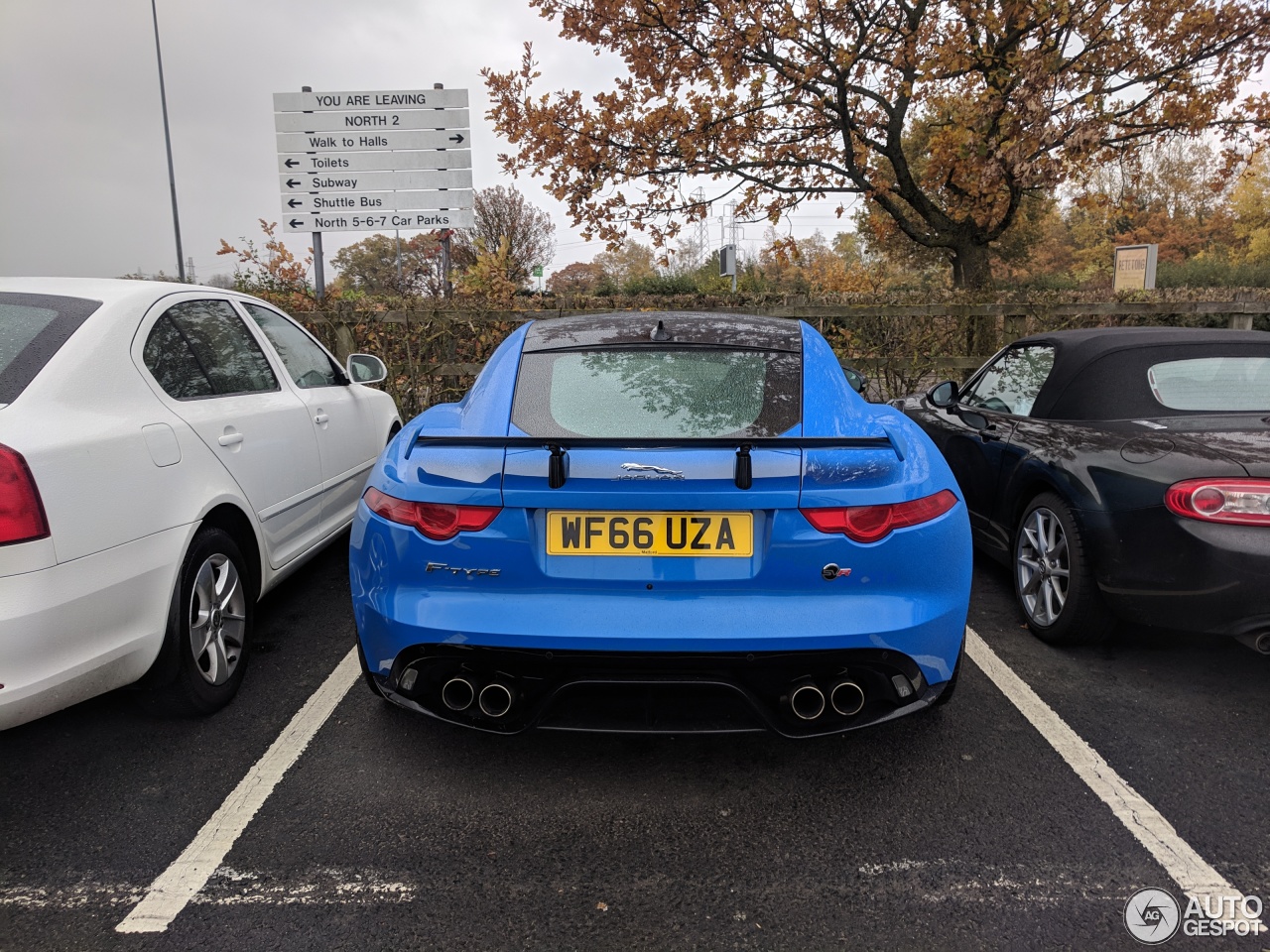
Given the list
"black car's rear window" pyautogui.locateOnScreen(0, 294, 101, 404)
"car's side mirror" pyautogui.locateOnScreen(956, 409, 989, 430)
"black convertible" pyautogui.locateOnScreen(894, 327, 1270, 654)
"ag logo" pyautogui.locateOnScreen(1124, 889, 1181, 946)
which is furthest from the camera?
"car's side mirror" pyautogui.locateOnScreen(956, 409, 989, 430)

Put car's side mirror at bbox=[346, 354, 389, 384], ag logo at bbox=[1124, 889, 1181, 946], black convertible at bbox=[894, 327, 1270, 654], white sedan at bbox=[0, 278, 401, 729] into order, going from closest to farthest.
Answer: ag logo at bbox=[1124, 889, 1181, 946]
white sedan at bbox=[0, 278, 401, 729]
black convertible at bbox=[894, 327, 1270, 654]
car's side mirror at bbox=[346, 354, 389, 384]

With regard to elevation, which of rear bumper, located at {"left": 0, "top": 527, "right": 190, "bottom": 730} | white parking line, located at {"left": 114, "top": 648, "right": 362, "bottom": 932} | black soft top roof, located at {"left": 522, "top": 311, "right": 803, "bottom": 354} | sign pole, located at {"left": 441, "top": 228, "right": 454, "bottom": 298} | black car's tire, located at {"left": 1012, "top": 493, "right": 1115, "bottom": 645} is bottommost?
white parking line, located at {"left": 114, "top": 648, "right": 362, "bottom": 932}

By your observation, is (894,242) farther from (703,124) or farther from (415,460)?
(415,460)

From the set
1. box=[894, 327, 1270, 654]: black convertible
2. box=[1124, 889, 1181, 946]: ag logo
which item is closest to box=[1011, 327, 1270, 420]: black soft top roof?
box=[894, 327, 1270, 654]: black convertible

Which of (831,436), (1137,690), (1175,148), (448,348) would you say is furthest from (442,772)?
(1175,148)

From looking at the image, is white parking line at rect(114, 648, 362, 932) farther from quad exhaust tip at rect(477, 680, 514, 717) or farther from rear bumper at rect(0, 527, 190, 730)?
quad exhaust tip at rect(477, 680, 514, 717)

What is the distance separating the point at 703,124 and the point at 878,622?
9.69 meters

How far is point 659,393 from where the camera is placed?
2.60 metres

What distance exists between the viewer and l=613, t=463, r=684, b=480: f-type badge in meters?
2.11

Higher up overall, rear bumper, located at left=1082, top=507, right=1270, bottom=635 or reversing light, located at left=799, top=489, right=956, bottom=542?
reversing light, located at left=799, top=489, right=956, bottom=542

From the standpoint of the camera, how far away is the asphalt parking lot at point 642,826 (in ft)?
6.14

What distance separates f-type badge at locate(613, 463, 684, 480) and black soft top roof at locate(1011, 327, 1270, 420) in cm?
241

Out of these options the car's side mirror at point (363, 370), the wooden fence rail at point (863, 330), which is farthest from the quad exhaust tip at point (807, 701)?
the wooden fence rail at point (863, 330)

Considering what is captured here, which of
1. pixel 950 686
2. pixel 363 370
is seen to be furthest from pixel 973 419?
pixel 363 370
